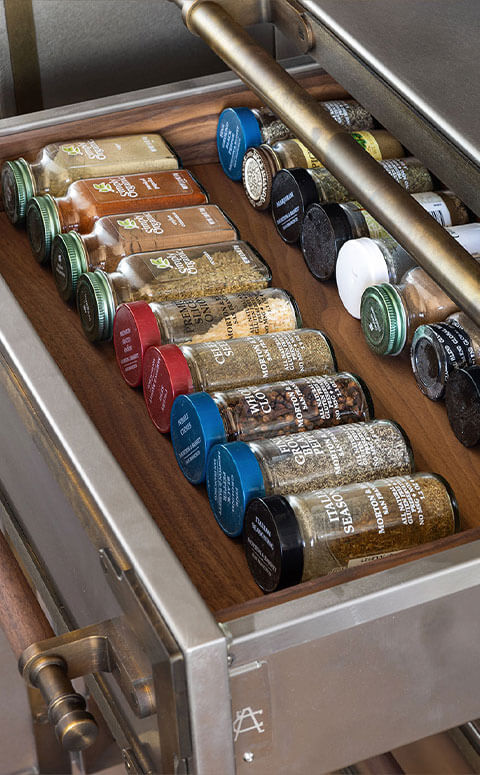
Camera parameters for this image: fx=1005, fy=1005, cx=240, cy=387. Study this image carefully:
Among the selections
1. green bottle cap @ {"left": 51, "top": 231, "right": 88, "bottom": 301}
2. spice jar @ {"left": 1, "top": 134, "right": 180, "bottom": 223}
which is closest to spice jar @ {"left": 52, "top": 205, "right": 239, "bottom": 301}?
green bottle cap @ {"left": 51, "top": 231, "right": 88, "bottom": 301}

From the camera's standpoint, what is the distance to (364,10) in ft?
3.39

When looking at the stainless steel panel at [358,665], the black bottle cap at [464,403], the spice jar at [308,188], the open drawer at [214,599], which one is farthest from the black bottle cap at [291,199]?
the stainless steel panel at [358,665]

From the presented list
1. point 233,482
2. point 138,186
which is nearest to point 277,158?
point 138,186

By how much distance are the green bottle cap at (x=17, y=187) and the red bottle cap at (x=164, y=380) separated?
0.33m

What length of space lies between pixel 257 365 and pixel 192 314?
0.10m

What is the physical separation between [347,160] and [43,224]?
440mm

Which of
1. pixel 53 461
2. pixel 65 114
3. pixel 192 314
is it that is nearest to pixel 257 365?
pixel 192 314

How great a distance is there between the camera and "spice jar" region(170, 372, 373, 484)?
0.95m

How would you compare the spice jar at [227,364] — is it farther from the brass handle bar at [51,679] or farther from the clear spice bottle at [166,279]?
the brass handle bar at [51,679]

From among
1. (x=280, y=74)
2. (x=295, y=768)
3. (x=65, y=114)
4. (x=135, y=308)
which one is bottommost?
(x=295, y=768)

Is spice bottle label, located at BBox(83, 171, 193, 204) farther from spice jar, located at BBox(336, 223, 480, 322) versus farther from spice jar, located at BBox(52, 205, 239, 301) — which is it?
spice jar, located at BBox(336, 223, 480, 322)

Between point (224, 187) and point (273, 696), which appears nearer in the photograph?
point (273, 696)

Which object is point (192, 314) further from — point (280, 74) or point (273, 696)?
point (273, 696)

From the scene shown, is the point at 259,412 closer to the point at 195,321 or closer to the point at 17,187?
the point at 195,321
